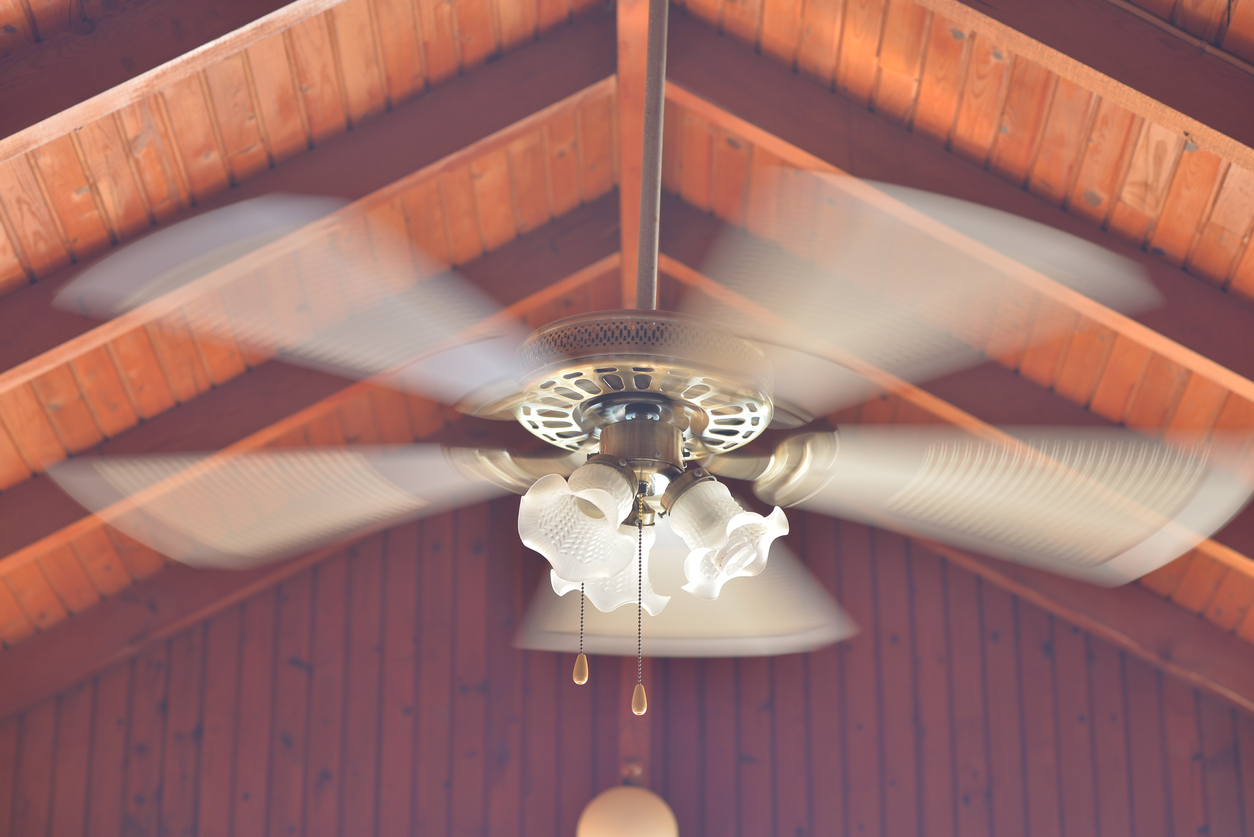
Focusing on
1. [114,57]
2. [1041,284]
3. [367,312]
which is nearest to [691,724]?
[1041,284]

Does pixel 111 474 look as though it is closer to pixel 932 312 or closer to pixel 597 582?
pixel 597 582

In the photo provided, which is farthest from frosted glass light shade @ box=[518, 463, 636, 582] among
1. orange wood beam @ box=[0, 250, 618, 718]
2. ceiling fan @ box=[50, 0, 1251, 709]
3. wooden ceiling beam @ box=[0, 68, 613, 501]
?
orange wood beam @ box=[0, 250, 618, 718]

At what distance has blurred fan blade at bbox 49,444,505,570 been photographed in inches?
59.9

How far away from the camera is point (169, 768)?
12.0ft

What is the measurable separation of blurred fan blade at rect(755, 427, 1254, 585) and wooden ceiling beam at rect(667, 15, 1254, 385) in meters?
0.81

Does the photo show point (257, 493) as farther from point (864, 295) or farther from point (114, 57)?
point (864, 295)

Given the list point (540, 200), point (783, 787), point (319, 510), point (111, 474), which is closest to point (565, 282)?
point (540, 200)

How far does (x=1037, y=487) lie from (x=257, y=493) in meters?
1.24

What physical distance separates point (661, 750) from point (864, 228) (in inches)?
91.3

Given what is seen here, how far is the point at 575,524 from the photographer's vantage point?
1.40 meters

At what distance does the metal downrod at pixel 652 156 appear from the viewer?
1.37m

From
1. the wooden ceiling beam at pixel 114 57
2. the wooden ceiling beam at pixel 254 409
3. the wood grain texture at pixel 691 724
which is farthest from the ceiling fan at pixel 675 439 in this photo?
the wood grain texture at pixel 691 724

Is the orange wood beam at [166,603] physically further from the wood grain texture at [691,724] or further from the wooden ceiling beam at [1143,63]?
the wooden ceiling beam at [1143,63]

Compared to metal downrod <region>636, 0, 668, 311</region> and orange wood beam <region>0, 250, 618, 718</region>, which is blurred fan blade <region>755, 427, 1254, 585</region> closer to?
metal downrod <region>636, 0, 668, 311</region>
